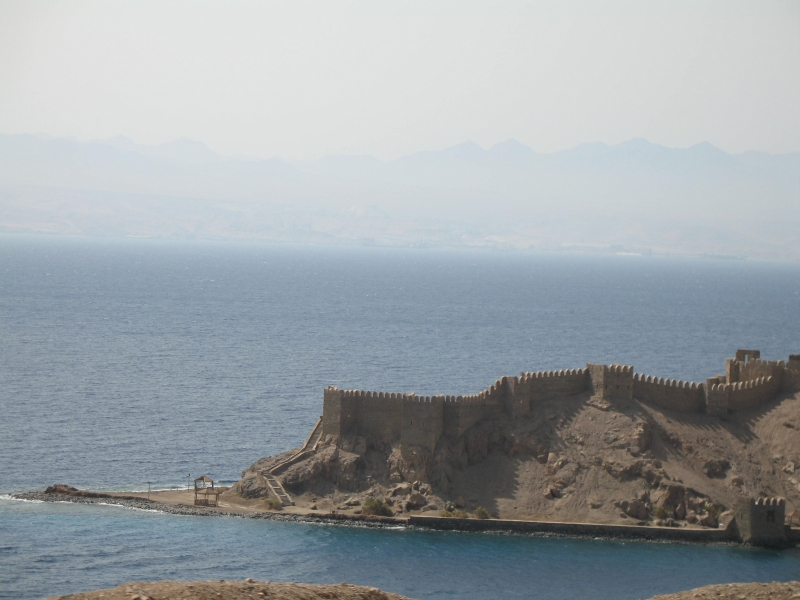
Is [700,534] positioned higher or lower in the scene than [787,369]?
lower

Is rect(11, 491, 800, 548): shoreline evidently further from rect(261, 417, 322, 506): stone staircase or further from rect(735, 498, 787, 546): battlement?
rect(261, 417, 322, 506): stone staircase

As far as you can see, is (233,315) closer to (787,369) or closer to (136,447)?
(136,447)

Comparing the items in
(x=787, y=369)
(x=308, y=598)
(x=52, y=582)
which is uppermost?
(x=787, y=369)

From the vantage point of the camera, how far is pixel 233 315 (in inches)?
6481

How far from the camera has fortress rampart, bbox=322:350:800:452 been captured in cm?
6312

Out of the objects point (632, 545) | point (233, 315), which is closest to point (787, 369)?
point (632, 545)

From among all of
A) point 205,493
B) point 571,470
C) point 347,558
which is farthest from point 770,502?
point 205,493

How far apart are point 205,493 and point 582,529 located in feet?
62.1

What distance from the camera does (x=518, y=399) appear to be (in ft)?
211

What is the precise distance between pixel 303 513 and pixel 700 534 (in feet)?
61.0

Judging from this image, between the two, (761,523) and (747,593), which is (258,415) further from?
(747,593)

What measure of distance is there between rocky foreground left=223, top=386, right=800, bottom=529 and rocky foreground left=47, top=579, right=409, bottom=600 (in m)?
24.1

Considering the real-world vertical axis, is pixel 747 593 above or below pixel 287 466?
above

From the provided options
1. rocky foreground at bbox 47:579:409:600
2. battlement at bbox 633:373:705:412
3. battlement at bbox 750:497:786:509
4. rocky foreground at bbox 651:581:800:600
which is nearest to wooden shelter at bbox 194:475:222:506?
battlement at bbox 633:373:705:412
